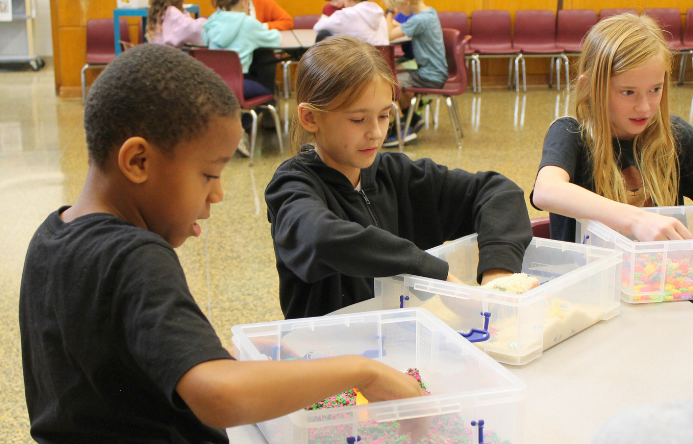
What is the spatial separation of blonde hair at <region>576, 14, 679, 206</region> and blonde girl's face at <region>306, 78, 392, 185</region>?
605 millimetres

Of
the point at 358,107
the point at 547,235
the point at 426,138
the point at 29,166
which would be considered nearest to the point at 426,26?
the point at 426,138

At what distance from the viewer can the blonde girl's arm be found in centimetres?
129

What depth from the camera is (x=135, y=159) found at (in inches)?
28.4

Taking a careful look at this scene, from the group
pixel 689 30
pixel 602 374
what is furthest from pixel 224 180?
pixel 689 30

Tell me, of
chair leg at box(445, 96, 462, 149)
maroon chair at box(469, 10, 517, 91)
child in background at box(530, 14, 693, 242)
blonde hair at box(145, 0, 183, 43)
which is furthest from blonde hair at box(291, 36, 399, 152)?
maroon chair at box(469, 10, 517, 91)

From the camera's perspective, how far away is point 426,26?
5055mm

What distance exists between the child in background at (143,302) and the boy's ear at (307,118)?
0.65 metres

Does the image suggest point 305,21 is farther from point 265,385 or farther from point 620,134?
point 265,385

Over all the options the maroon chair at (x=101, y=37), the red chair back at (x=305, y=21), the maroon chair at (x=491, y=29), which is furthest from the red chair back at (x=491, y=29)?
the maroon chair at (x=101, y=37)

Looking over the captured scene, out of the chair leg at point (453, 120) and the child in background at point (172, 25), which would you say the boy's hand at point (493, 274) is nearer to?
the chair leg at point (453, 120)

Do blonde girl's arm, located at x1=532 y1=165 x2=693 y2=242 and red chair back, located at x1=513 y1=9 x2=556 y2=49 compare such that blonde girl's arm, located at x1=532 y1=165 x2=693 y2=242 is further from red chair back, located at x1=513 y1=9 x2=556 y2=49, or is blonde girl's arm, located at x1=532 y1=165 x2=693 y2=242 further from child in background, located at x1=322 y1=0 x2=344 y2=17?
red chair back, located at x1=513 y1=9 x2=556 y2=49

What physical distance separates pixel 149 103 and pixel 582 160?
133 centimetres

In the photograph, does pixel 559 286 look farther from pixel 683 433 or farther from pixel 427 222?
pixel 683 433

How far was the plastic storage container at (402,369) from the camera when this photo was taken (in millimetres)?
740
